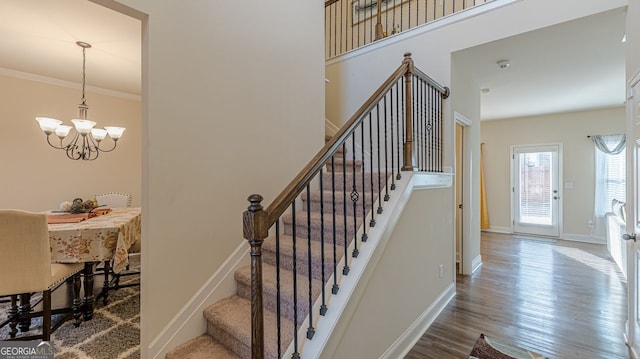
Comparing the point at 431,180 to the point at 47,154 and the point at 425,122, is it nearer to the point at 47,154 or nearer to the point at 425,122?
the point at 425,122

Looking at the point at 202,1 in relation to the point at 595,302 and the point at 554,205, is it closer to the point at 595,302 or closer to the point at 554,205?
the point at 595,302

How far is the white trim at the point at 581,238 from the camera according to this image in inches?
226

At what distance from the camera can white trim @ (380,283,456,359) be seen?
209 centimetres

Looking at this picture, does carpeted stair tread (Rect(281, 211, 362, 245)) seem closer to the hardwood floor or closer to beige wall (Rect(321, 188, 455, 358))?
beige wall (Rect(321, 188, 455, 358))

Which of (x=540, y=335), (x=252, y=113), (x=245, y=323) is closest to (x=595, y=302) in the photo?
(x=540, y=335)

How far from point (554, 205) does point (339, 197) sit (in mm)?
6412

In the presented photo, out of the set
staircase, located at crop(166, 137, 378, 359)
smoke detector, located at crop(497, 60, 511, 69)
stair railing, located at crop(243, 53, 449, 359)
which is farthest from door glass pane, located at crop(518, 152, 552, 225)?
staircase, located at crop(166, 137, 378, 359)

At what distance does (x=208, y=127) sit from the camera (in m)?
2.08

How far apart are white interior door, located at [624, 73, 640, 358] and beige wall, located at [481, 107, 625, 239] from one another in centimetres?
488

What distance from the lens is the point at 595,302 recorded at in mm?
3023

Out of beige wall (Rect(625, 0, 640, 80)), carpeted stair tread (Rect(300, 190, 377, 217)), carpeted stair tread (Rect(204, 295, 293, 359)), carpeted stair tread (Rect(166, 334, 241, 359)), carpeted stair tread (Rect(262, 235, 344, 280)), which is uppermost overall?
beige wall (Rect(625, 0, 640, 80))

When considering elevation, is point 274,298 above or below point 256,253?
below

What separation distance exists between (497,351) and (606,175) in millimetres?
5841

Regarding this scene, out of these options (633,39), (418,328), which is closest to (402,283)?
(418,328)
